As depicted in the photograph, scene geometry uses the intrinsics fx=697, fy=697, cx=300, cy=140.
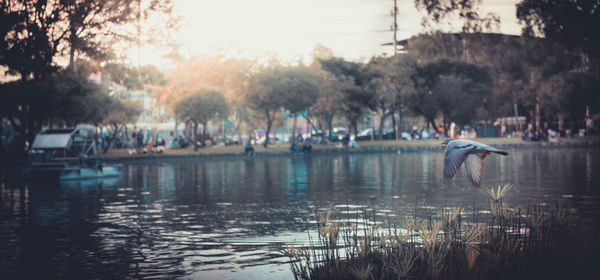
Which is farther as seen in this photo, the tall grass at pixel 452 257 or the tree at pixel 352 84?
the tree at pixel 352 84

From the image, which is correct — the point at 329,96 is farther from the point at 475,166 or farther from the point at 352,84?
the point at 475,166

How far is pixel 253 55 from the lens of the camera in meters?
64.6

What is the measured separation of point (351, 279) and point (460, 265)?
46.1 inches

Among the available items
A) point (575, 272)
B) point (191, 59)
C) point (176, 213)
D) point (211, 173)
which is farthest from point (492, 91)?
point (575, 272)

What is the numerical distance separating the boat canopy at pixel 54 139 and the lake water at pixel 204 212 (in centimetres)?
169

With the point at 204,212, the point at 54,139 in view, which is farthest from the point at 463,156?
the point at 54,139

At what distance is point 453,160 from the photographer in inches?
309

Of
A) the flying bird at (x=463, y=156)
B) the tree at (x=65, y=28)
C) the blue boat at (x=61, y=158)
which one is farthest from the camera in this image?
the blue boat at (x=61, y=158)

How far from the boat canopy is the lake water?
1.69 m

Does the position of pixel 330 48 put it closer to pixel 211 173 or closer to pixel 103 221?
pixel 211 173

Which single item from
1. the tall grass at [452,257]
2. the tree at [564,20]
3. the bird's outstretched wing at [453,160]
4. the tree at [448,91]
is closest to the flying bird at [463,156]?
the bird's outstretched wing at [453,160]

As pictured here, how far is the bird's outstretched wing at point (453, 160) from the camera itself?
25.4 feet

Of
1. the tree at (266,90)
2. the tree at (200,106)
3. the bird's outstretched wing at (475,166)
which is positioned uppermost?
the tree at (266,90)

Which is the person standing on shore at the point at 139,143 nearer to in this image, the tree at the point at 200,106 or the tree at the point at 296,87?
the tree at the point at 200,106
